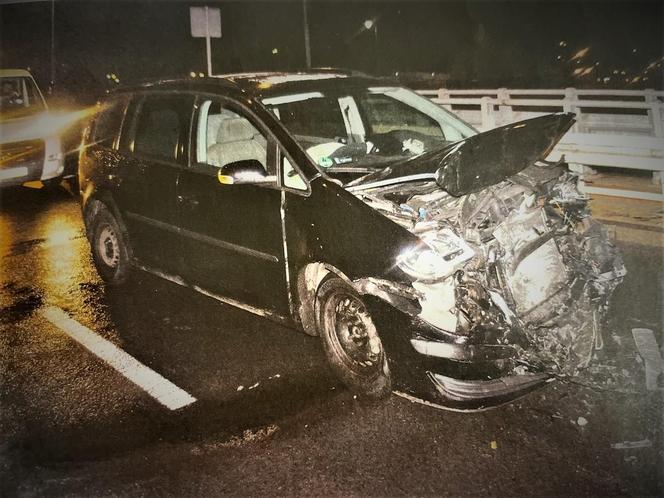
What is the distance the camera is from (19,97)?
9430mm

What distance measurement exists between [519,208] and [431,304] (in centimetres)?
94

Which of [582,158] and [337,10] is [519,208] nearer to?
[582,158]

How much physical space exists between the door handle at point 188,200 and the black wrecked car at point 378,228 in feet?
0.05

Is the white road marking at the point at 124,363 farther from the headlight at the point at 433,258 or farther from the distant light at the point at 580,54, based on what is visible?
the distant light at the point at 580,54

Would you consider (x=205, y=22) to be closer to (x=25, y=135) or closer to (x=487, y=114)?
(x=25, y=135)

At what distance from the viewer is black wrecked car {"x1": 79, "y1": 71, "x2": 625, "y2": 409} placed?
9.14ft

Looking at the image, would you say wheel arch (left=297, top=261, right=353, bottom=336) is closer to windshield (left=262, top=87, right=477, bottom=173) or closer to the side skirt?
the side skirt

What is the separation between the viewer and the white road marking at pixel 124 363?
345 cm

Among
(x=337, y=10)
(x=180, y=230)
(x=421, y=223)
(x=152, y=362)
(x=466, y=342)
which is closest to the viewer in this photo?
(x=466, y=342)

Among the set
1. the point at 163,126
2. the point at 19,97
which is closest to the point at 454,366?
the point at 163,126

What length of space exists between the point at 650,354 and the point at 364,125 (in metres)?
2.65

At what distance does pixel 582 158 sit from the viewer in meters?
7.55

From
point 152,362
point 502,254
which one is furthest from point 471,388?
point 152,362

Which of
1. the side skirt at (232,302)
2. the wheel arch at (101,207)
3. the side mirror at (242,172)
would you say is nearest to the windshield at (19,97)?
the wheel arch at (101,207)
